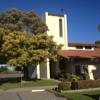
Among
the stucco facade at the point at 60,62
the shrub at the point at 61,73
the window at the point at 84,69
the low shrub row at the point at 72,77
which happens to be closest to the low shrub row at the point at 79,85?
the low shrub row at the point at 72,77

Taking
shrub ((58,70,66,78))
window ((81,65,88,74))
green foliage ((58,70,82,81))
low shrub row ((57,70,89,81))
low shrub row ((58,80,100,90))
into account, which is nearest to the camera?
low shrub row ((58,80,100,90))

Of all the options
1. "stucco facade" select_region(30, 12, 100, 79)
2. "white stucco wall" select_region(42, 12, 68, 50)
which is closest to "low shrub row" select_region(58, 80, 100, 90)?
"stucco facade" select_region(30, 12, 100, 79)

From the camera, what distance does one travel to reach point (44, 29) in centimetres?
2433

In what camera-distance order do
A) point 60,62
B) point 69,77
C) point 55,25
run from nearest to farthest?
point 69,77
point 60,62
point 55,25

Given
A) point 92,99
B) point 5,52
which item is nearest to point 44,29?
point 5,52

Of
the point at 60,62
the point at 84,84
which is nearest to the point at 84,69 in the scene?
the point at 60,62

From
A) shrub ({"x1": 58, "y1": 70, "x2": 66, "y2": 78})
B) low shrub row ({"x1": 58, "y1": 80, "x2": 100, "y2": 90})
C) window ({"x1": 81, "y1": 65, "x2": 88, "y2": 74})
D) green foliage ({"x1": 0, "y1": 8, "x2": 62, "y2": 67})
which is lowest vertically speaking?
low shrub row ({"x1": 58, "y1": 80, "x2": 100, "y2": 90})

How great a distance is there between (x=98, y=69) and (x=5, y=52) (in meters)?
14.4

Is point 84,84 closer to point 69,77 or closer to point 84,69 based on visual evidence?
point 69,77

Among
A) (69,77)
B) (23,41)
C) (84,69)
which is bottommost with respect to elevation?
(69,77)

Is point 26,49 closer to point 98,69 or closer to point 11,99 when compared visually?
point 11,99

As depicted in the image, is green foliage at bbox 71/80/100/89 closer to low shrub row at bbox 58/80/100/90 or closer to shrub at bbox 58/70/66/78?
low shrub row at bbox 58/80/100/90

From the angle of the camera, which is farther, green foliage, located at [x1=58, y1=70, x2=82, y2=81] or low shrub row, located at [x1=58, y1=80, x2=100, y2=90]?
green foliage, located at [x1=58, y1=70, x2=82, y2=81]

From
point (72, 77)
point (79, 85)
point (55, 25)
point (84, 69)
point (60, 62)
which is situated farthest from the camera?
point (55, 25)
